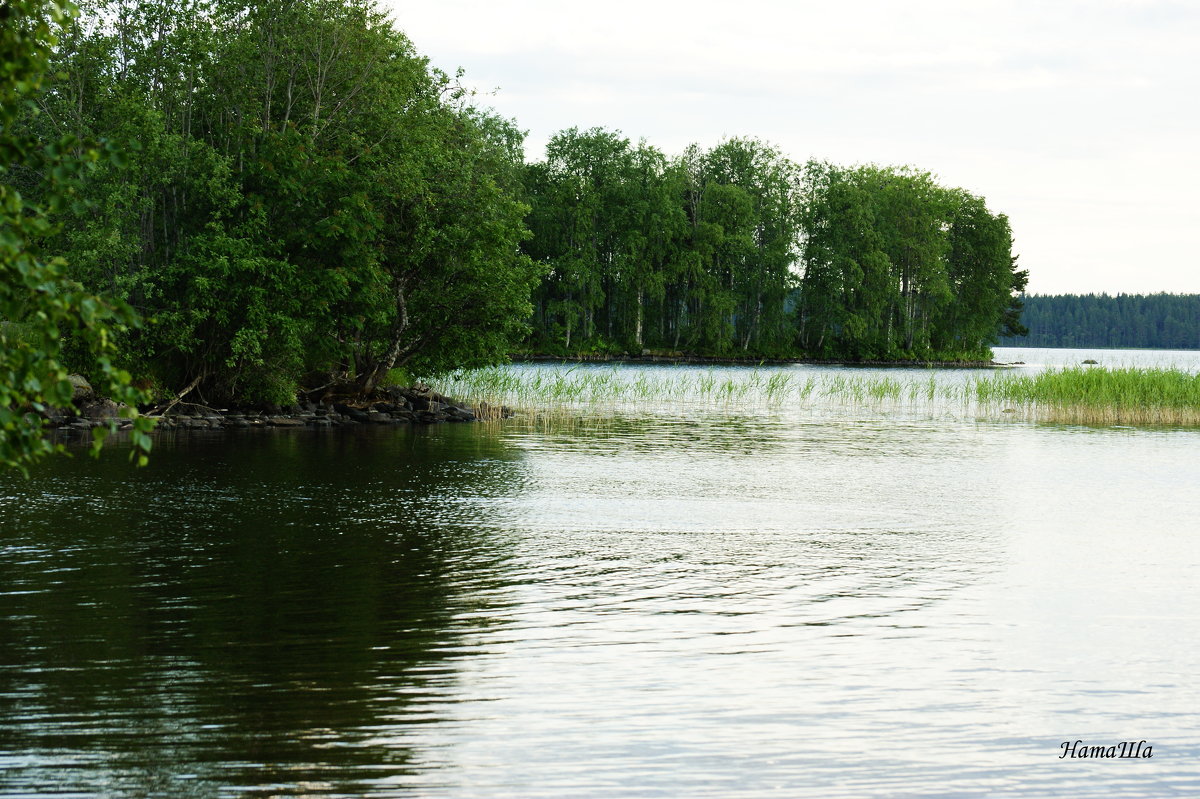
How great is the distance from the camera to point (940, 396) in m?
56.9

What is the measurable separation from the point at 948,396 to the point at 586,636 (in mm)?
45768

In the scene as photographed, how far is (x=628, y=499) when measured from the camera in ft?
72.2

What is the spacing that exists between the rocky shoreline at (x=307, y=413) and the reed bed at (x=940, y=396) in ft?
5.06

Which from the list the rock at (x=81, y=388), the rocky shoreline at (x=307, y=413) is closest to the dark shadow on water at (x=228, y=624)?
the rocky shoreline at (x=307, y=413)

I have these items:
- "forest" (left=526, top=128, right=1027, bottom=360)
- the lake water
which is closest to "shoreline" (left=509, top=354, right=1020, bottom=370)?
"forest" (left=526, top=128, right=1027, bottom=360)

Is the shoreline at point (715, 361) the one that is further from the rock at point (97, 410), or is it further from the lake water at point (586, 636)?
the lake water at point (586, 636)

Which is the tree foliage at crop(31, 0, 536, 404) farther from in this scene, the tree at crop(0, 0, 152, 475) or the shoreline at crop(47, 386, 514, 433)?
the tree at crop(0, 0, 152, 475)

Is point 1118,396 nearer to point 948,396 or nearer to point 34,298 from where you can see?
point 948,396

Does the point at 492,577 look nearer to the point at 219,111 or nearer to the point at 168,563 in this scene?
the point at 168,563

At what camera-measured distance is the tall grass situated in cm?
4234

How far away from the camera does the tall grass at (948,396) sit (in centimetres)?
4234

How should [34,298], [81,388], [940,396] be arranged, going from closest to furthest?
[34,298]
[81,388]
[940,396]

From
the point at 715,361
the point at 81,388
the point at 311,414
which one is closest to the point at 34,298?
the point at 81,388

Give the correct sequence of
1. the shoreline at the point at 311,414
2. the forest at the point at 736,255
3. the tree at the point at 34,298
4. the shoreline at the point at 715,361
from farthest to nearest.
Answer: the forest at the point at 736,255 → the shoreline at the point at 715,361 → the shoreline at the point at 311,414 → the tree at the point at 34,298
